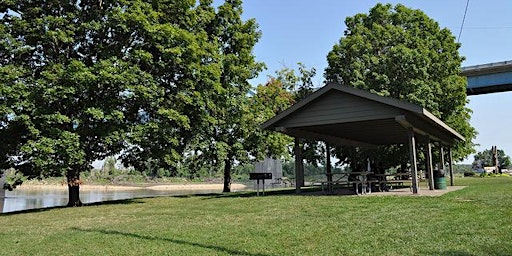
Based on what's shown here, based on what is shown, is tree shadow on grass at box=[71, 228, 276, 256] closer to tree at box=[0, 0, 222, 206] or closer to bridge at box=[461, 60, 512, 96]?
tree at box=[0, 0, 222, 206]

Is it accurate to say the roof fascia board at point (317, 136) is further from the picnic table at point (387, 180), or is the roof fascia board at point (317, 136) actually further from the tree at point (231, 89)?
the tree at point (231, 89)

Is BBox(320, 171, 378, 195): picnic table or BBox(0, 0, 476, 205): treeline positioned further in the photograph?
BBox(320, 171, 378, 195): picnic table

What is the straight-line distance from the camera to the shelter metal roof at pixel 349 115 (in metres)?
11.8

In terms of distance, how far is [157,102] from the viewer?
573 inches

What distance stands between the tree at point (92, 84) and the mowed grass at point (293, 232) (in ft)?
12.2

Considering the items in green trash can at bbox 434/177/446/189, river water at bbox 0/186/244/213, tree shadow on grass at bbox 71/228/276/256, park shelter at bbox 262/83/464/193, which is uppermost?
park shelter at bbox 262/83/464/193

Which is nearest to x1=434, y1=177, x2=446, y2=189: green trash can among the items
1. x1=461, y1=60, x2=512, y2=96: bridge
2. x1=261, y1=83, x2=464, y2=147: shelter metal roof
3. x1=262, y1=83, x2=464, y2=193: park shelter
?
x1=262, y1=83, x2=464, y2=193: park shelter

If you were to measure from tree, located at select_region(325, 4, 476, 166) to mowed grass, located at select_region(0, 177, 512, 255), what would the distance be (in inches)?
540

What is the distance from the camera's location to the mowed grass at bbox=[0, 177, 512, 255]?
544 cm

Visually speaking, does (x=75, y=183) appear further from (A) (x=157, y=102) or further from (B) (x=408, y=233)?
(B) (x=408, y=233)

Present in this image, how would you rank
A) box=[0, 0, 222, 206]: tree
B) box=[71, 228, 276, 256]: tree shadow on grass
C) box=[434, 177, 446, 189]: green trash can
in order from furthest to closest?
box=[434, 177, 446, 189]: green trash can < box=[0, 0, 222, 206]: tree < box=[71, 228, 276, 256]: tree shadow on grass

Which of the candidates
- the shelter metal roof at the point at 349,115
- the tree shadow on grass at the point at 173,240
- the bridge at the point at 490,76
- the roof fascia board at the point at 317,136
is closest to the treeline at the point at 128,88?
the roof fascia board at the point at 317,136

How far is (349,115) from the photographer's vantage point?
12.6 m

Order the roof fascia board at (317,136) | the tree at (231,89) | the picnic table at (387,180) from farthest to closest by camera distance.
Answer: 1. the tree at (231,89)
2. the roof fascia board at (317,136)
3. the picnic table at (387,180)
